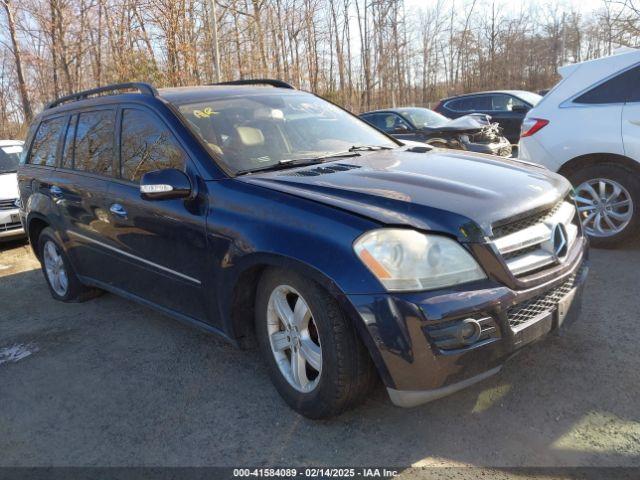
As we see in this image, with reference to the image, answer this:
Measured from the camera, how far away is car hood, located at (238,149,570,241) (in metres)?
2.36

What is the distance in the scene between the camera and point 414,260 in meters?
2.25

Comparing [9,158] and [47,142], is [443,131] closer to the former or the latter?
[47,142]

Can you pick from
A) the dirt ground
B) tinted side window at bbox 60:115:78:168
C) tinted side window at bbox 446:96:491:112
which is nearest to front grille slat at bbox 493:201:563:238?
the dirt ground

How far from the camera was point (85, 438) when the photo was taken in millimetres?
2771

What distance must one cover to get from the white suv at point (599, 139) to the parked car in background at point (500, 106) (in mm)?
7964

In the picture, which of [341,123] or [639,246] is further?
[639,246]

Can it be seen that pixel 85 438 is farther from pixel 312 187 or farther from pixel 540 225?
pixel 540 225

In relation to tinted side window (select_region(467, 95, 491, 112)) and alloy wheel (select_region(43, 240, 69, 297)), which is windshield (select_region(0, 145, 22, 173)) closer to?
alloy wheel (select_region(43, 240, 69, 297))

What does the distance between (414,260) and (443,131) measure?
23.0 ft

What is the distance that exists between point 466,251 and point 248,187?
117cm

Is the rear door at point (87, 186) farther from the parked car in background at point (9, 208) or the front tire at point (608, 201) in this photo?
the front tire at point (608, 201)

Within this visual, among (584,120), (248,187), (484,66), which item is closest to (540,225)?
(248,187)

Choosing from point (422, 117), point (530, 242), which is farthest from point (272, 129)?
point (422, 117)

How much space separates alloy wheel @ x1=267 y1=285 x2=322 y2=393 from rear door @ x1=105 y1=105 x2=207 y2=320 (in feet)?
1.77
